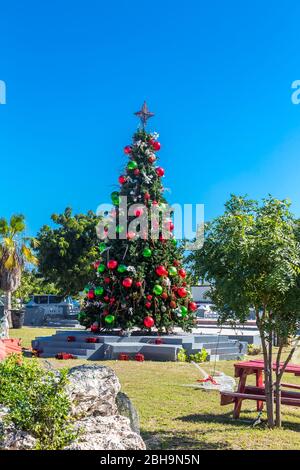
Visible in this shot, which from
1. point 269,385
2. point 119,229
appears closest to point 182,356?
point 119,229

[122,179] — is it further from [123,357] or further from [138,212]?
[123,357]

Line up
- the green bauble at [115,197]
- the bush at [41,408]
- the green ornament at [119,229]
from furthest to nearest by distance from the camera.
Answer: the green bauble at [115,197], the green ornament at [119,229], the bush at [41,408]

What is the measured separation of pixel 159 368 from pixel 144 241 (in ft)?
15.0

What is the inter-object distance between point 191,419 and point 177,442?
1.41 m

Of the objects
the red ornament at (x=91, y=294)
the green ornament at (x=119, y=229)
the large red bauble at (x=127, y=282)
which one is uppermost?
the green ornament at (x=119, y=229)

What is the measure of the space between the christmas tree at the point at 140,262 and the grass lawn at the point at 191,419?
4041mm

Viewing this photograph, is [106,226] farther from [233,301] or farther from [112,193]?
[233,301]

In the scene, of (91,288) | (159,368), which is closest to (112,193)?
(91,288)

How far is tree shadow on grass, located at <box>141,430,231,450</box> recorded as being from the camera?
6.18 metres

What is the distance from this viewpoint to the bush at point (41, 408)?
4586 millimetres

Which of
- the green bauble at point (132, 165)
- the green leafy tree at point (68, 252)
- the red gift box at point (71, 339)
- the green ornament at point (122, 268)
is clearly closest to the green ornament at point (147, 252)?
the green ornament at point (122, 268)

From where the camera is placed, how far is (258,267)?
6.52 m

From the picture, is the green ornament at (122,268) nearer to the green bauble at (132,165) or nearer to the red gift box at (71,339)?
the red gift box at (71,339)

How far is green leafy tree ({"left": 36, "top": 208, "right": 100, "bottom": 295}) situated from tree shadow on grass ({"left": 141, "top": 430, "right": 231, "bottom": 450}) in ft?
98.5
